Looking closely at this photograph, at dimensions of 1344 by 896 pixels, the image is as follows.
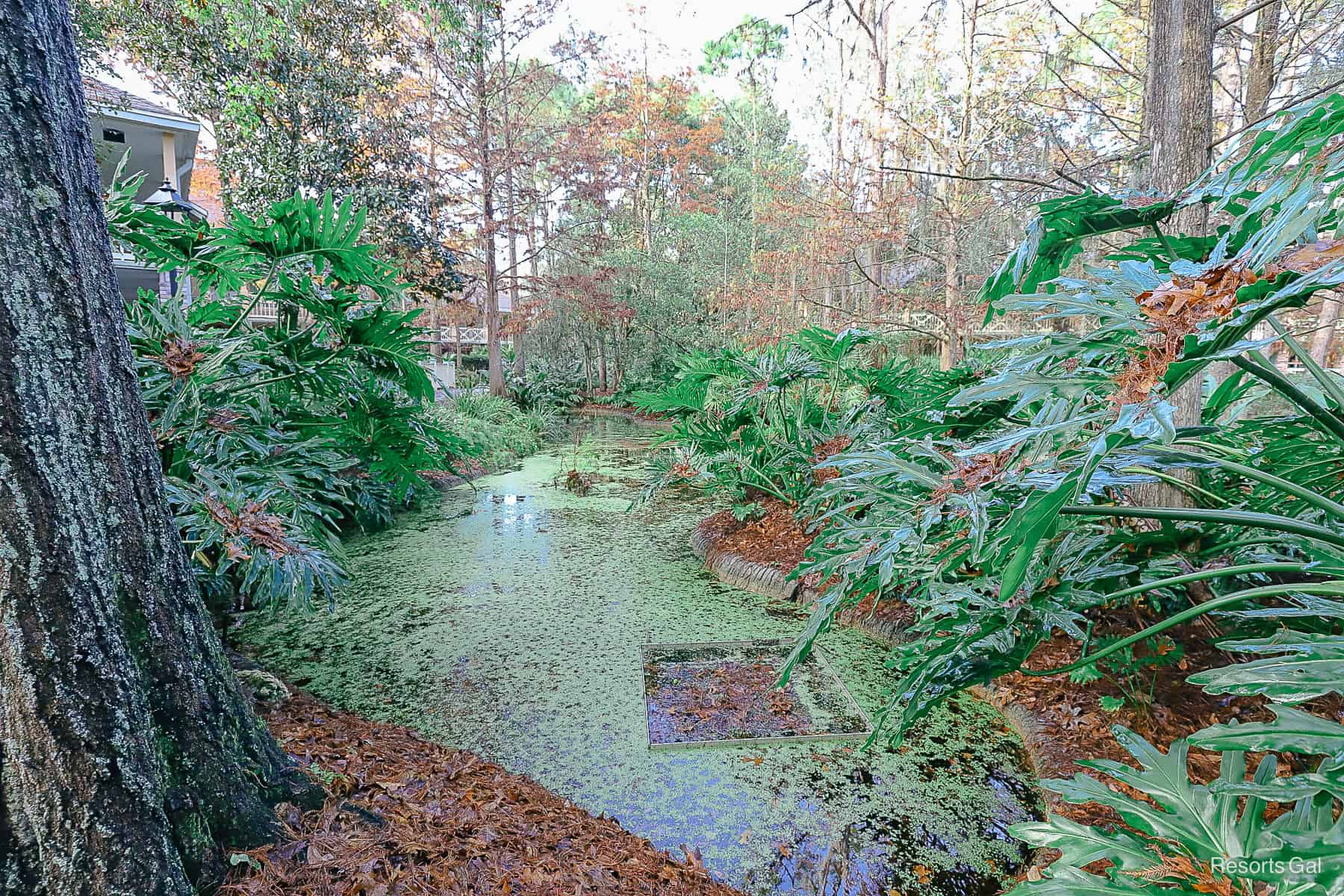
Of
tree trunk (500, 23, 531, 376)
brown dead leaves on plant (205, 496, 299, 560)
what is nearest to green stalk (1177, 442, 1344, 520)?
brown dead leaves on plant (205, 496, 299, 560)

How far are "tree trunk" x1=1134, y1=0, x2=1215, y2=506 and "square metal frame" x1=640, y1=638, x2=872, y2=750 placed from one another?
1.08m

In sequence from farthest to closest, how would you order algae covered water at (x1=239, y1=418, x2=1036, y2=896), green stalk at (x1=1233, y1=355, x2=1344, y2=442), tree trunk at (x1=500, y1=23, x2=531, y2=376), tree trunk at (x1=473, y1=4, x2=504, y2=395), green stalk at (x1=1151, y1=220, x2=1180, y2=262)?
tree trunk at (x1=500, y1=23, x2=531, y2=376), tree trunk at (x1=473, y1=4, x2=504, y2=395), algae covered water at (x1=239, y1=418, x2=1036, y2=896), green stalk at (x1=1151, y1=220, x2=1180, y2=262), green stalk at (x1=1233, y1=355, x2=1344, y2=442)

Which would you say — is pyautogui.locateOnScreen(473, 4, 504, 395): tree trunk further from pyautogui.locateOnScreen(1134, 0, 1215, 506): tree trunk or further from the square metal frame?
the square metal frame

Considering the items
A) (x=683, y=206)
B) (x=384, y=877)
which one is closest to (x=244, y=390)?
(x=384, y=877)

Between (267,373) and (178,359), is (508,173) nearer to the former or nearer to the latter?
(267,373)

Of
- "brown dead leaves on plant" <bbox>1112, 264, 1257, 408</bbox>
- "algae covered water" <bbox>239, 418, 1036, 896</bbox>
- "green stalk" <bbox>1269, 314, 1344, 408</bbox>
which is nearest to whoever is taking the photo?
"brown dead leaves on plant" <bbox>1112, 264, 1257, 408</bbox>

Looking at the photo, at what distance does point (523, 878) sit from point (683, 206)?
13100 mm

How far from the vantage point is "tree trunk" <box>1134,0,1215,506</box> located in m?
1.67

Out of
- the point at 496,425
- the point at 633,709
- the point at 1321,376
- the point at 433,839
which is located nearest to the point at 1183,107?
the point at 1321,376

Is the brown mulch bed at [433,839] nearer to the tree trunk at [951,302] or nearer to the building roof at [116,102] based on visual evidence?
the tree trunk at [951,302]

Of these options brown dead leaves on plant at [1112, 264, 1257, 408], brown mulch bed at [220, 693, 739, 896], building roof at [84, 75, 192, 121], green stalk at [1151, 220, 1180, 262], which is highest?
building roof at [84, 75, 192, 121]

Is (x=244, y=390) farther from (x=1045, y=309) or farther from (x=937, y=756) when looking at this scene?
(x=937, y=756)

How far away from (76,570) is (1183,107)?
2528 mm

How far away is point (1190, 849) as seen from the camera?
0.62 meters
